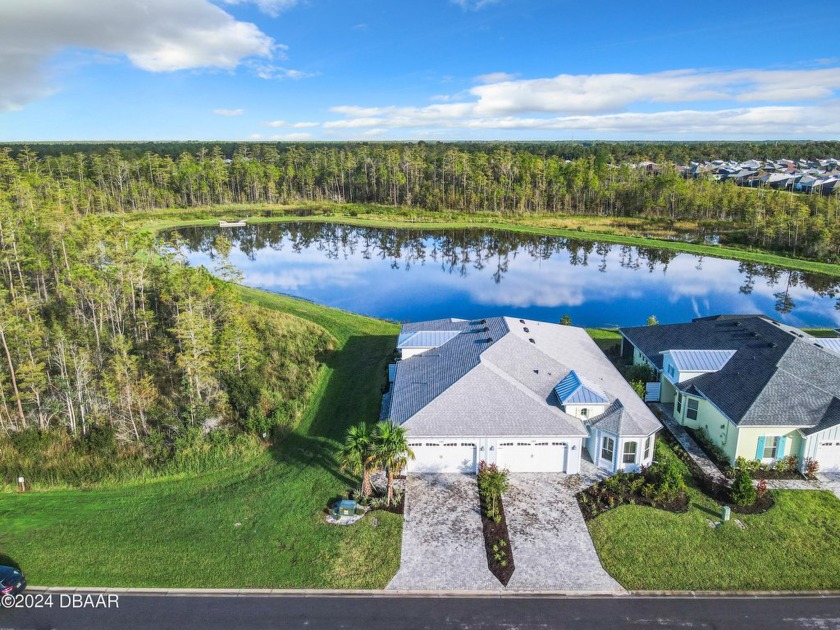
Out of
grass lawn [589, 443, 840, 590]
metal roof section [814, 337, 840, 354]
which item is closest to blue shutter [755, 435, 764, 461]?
grass lawn [589, 443, 840, 590]

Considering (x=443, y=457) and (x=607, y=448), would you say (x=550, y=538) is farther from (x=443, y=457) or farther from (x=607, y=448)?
(x=607, y=448)

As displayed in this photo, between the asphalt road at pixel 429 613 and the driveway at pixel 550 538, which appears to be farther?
the driveway at pixel 550 538

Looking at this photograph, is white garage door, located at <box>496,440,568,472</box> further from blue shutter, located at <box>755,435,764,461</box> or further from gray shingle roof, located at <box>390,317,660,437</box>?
blue shutter, located at <box>755,435,764,461</box>

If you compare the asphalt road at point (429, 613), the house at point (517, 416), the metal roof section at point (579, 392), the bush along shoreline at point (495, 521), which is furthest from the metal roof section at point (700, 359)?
the asphalt road at point (429, 613)

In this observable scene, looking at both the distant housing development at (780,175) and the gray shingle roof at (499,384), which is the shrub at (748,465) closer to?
the gray shingle roof at (499,384)

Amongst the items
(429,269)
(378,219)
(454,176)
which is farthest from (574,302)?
(454,176)
